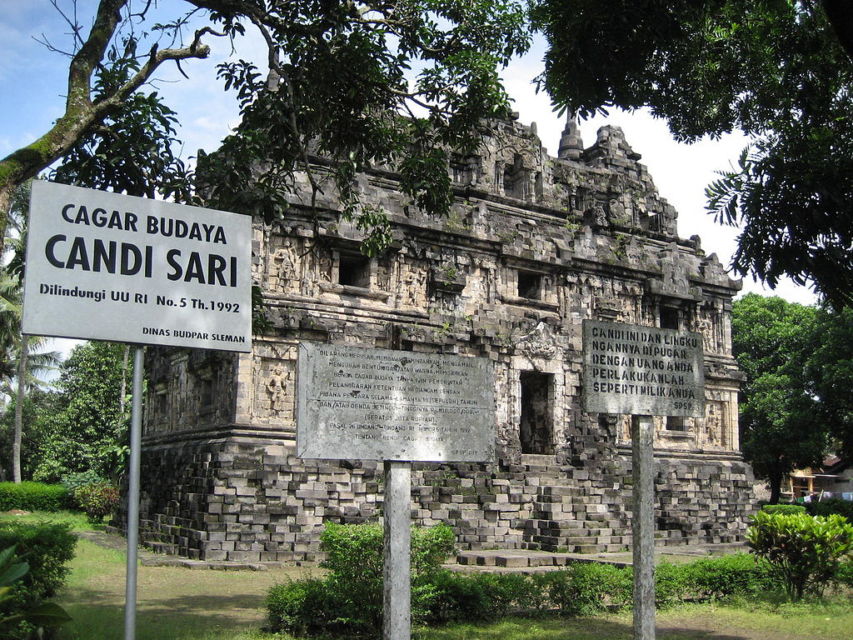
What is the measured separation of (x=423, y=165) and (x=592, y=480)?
10.4 meters

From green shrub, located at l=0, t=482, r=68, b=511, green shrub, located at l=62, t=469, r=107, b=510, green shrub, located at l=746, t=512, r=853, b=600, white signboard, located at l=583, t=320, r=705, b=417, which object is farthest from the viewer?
green shrub, located at l=62, t=469, r=107, b=510

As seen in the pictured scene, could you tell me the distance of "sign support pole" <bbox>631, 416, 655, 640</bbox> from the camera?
7074 mm

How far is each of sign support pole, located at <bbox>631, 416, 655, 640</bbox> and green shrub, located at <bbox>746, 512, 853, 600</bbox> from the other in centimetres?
507

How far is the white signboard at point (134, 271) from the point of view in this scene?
198 inches

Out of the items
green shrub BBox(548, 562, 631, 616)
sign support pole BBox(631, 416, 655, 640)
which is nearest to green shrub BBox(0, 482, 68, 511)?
green shrub BBox(548, 562, 631, 616)

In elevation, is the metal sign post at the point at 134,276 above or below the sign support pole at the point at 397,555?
above

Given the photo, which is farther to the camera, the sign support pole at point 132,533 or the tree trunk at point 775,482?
the tree trunk at point 775,482

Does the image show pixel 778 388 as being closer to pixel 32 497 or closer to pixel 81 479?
pixel 81 479

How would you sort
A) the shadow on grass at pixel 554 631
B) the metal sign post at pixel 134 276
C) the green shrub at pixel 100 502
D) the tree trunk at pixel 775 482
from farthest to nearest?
1. the tree trunk at pixel 775 482
2. the green shrub at pixel 100 502
3. the shadow on grass at pixel 554 631
4. the metal sign post at pixel 134 276

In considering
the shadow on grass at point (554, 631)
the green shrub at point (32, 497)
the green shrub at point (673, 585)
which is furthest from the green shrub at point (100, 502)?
the green shrub at point (673, 585)

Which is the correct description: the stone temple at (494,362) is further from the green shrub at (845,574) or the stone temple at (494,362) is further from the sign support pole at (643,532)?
the sign support pole at (643,532)

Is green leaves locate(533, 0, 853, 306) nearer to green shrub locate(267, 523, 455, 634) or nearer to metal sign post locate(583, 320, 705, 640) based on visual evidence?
metal sign post locate(583, 320, 705, 640)

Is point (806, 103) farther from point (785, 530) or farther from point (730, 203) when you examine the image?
point (785, 530)

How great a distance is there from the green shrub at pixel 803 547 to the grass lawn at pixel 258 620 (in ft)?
1.51
